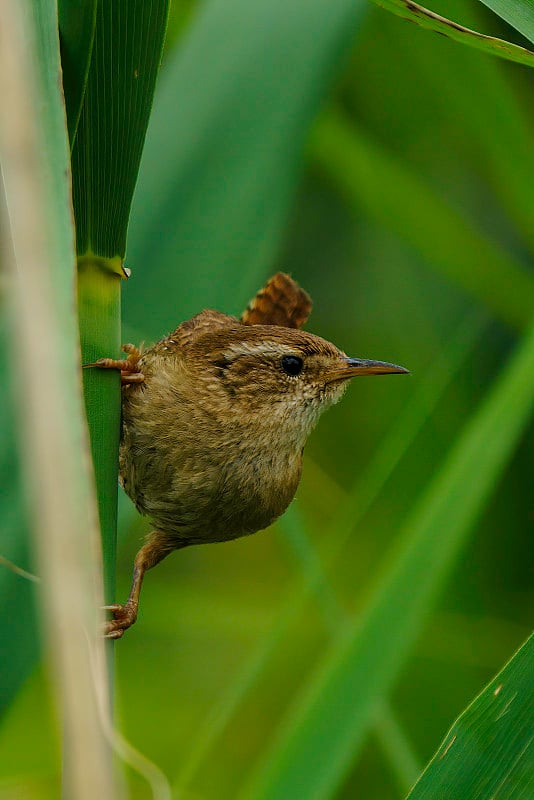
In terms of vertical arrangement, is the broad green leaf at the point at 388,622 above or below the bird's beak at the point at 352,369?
below

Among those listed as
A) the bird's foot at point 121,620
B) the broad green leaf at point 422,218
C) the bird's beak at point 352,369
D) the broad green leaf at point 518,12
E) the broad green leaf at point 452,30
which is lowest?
the bird's foot at point 121,620

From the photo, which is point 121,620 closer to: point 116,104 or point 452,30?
point 116,104

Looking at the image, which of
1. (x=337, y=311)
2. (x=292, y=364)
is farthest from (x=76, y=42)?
(x=337, y=311)

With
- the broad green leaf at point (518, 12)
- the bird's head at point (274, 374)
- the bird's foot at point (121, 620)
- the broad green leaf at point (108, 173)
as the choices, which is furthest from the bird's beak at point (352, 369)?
the broad green leaf at point (518, 12)

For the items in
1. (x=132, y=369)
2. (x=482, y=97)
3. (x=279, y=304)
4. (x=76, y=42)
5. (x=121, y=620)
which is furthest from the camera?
(x=482, y=97)

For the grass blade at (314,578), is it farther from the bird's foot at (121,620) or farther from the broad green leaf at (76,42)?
the broad green leaf at (76,42)

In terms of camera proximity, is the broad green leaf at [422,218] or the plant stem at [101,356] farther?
the broad green leaf at [422,218]
